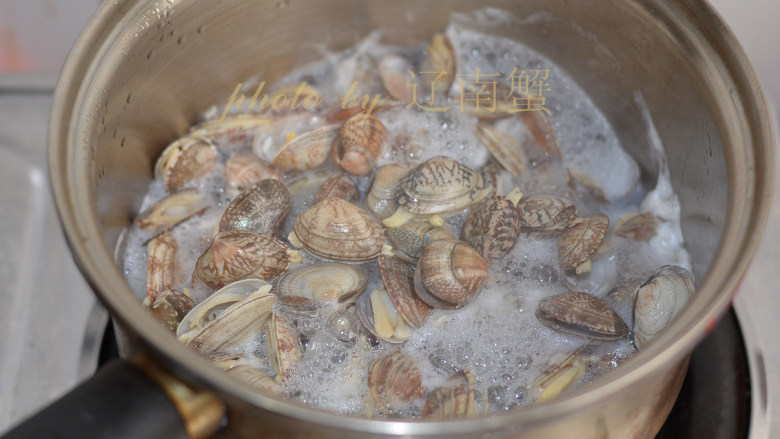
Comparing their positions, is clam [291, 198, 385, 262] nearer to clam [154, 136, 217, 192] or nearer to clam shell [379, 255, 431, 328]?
clam shell [379, 255, 431, 328]

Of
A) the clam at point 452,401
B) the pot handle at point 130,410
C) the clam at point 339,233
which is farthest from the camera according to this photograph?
the clam at point 339,233

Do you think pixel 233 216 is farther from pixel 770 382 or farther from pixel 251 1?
pixel 770 382

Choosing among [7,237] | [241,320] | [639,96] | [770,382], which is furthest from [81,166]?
[770,382]

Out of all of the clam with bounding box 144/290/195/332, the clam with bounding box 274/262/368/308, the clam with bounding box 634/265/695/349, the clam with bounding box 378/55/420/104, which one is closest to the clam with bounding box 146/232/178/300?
the clam with bounding box 144/290/195/332

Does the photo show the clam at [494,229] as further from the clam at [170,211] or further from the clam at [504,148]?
the clam at [170,211]

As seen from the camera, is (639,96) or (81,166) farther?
(639,96)

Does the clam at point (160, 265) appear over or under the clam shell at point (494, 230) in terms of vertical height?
under

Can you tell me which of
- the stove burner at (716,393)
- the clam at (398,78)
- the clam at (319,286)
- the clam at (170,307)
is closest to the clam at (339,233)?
the clam at (319,286)

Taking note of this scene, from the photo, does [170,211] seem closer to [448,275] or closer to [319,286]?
[319,286]
